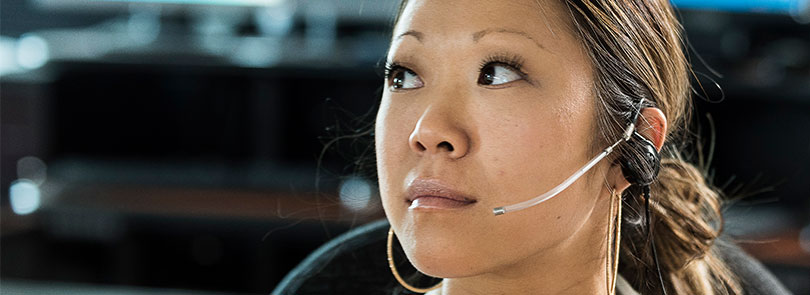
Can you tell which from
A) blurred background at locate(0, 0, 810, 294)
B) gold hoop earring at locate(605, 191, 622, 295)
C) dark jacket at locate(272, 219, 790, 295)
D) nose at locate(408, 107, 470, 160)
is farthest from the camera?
blurred background at locate(0, 0, 810, 294)

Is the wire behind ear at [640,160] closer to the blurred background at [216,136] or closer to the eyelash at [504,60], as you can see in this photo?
the eyelash at [504,60]

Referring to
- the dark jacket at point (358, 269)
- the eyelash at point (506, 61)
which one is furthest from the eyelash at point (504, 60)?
the dark jacket at point (358, 269)

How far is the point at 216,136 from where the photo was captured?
3.02 meters

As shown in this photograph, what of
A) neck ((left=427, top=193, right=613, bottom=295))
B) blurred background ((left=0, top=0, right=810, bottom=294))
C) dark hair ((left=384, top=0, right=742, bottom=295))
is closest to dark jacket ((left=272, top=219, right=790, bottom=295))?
dark hair ((left=384, top=0, right=742, bottom=295))

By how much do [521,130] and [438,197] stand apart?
0.26 ft

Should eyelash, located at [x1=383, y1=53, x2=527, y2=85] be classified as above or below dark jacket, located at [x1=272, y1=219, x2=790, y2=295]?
above

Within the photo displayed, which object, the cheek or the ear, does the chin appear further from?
the ear

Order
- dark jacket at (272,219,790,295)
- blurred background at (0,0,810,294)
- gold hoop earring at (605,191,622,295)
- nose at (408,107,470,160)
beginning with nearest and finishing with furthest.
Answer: nose at (408,107,470,160), gold hoop earring at (605,191,622,295), dark jacket at (272,219,790,295), blurred background at (0,0,810,294)

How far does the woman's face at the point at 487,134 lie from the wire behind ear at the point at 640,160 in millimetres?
39

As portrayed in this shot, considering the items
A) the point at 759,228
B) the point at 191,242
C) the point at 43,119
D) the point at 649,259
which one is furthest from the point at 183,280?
the point at 649,259

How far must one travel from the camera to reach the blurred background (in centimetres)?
275

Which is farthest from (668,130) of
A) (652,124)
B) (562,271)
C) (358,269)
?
(358,269)

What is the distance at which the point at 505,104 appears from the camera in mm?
665

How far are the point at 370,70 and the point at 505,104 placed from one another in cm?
203
